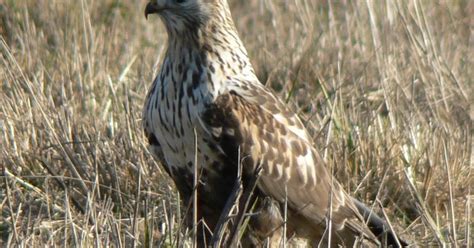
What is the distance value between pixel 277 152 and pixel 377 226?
540mm

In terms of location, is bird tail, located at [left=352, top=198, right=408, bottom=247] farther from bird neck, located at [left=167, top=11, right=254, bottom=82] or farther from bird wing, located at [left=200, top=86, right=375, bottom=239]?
bird neck, located at [left=167, top=11, right=254, bottom=82]

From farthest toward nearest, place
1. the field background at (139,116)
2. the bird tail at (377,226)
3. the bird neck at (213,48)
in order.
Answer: the field background at (139,116) < the bird neck at (213,48) < the bird tail at (377,226)

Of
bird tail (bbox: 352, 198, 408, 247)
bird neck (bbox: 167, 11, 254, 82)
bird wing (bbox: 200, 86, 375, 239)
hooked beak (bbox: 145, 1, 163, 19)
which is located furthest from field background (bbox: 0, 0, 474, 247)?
hooked beak (bbox: 145, 1, 163, 19)

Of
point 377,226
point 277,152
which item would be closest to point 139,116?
point 277,152

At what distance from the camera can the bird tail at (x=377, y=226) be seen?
5385 millimetres

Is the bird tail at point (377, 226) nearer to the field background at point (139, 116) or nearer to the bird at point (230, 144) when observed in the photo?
the bird at point (230, 144)

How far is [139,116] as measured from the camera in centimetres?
671

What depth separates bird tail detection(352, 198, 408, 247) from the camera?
5.38 metres

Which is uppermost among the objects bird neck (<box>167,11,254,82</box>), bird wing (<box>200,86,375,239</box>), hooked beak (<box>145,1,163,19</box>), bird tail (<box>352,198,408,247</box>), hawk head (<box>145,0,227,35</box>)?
hooked beak (<box>145,1,163,19</box>)

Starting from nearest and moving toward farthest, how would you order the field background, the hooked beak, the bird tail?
the bird tail, the hooked beak, the field background

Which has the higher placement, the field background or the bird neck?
the bird neck

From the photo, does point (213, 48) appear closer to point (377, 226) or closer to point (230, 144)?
point (230, 144)

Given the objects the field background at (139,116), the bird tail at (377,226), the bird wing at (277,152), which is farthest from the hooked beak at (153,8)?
the bird tail at (377,226)

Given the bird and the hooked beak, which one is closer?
the bird
